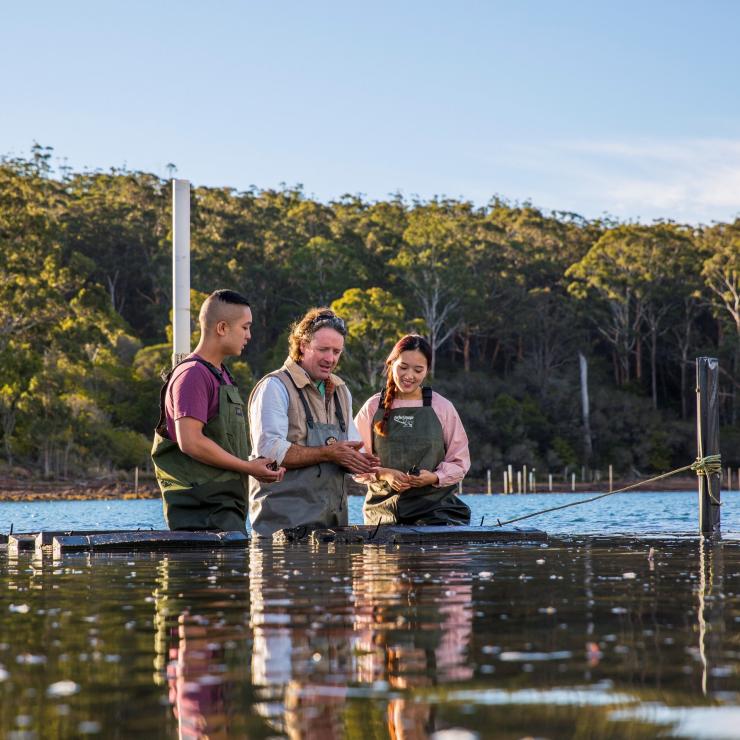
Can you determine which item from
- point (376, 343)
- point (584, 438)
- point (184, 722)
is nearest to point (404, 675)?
point (184, 722)

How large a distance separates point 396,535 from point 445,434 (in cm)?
76

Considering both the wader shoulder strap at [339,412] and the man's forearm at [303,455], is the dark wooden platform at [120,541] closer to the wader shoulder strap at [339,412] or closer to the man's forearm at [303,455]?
the man's forearm at [303,455]

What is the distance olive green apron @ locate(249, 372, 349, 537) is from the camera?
8492 millimetres

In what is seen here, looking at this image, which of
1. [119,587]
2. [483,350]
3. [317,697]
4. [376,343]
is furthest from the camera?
[483,350]

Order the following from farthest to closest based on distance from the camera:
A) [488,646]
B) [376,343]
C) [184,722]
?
[376,343] < [488,646] < [184,722]

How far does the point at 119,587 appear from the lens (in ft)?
19.5

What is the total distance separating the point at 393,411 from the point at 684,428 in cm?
6382

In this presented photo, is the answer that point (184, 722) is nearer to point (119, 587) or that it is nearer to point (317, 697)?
point (317, 697)

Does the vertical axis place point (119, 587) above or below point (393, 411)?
below

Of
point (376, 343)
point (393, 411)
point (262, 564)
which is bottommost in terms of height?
point (262, 564)

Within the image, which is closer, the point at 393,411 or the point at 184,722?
the point at 184,722

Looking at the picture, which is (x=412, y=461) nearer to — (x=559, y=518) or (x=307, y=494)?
(x=307, y=494)

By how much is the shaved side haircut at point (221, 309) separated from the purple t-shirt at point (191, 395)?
211 mm

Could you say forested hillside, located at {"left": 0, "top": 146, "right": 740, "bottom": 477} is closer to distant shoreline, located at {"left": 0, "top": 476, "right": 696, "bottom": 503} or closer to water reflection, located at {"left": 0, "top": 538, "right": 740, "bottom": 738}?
distant shoreline, located at {"left": 0, "top": 476, "right": 696, "bottom": 503}
